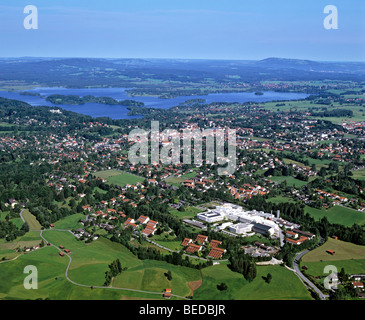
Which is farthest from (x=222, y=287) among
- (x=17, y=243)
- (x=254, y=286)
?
(x=17, y=243)

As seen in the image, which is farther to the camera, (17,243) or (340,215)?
(340,215)

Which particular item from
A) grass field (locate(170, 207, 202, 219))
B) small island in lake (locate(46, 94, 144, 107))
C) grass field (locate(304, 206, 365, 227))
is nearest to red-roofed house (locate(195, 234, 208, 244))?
grass field (locate(170, 207, 202, 219))

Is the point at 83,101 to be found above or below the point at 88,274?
above

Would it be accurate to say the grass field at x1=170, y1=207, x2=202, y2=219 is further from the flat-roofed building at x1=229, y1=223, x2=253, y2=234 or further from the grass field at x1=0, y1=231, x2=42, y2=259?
the grass field at x1=0, y1=231, x2=42, y2=259

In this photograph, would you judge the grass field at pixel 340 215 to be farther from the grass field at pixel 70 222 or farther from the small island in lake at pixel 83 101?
the small island in lake at pixel 83 101

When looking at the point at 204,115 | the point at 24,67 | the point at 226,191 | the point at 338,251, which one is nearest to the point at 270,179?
the point at 226,191

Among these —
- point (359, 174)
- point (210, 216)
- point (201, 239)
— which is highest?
point (359, 174)

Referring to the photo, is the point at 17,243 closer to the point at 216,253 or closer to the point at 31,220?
the point at 31,220

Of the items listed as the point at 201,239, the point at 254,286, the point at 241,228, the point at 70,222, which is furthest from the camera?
the point at 70,222
